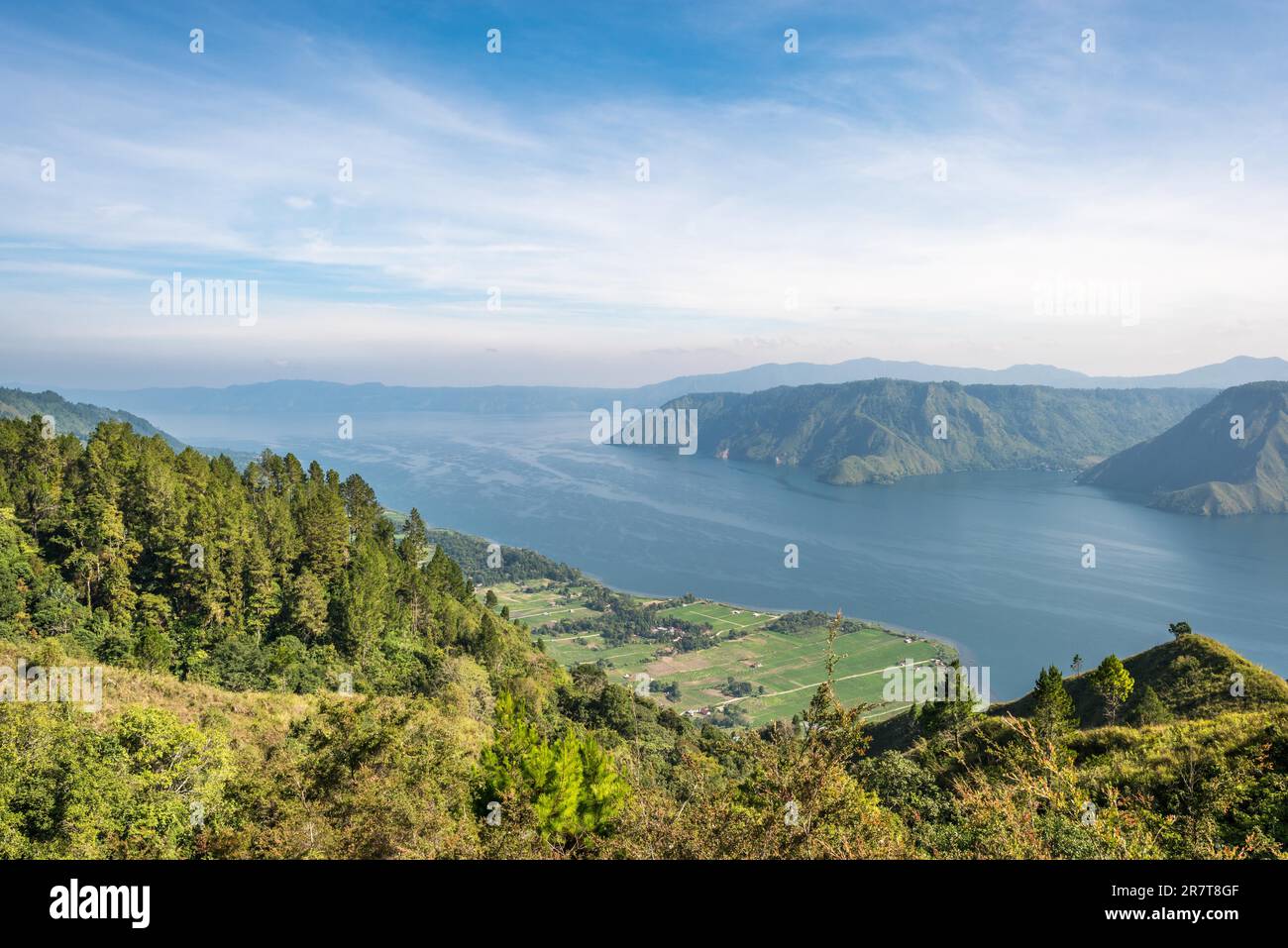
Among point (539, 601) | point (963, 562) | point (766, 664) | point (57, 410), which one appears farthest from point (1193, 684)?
point (57, 410)

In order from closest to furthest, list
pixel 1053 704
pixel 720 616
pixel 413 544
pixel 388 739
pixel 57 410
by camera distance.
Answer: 1. pixel 388 739
2. pixel 1053 704
3. pixel 413 544
4. pixel 720 616
5. pixel 57 410

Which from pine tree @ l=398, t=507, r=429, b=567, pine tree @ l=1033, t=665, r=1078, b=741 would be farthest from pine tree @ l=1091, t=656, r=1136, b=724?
pine tree @ l=398, t=507, r=429, b=567

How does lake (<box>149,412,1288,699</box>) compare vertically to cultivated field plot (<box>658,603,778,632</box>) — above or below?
above

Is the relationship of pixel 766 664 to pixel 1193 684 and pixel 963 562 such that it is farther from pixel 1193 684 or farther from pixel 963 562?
pixel 1193 684

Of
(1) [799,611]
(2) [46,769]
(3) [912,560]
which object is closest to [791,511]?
(3) [912,560]

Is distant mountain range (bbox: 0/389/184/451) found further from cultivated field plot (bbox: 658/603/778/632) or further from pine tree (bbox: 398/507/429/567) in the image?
cultivated field plot (bbox: 658/603/778/632)
